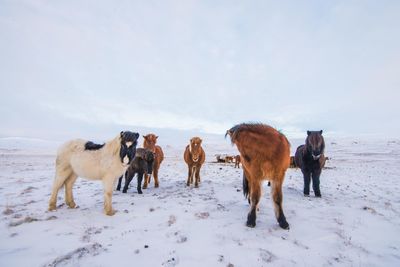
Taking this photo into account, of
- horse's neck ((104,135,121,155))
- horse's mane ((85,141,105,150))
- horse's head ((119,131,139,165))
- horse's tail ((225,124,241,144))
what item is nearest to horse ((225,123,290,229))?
horse's tail ((225,124,241,144))

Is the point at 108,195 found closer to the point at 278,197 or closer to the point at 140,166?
the point at 140,166

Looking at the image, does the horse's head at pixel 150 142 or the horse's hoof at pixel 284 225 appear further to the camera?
the horse's head at pixel 150 142

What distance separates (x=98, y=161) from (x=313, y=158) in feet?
19.7

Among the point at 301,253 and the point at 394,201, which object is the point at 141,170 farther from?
the point at 394,201

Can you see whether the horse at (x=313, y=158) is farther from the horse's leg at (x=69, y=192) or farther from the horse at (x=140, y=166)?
the horse's leg at (x=69, y=192)

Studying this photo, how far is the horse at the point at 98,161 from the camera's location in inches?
193

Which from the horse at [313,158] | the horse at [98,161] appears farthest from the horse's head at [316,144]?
the horse at [98,161]

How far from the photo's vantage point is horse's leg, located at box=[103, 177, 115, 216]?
4819mm

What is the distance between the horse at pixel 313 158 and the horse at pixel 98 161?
16.0 ft

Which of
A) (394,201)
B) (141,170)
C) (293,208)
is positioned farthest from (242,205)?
(394,201)

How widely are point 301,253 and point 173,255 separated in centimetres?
193

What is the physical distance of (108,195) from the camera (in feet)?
16.0

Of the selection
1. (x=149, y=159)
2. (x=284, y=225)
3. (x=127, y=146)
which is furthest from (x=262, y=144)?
(x=149, y=159)

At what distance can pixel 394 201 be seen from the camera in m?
6.20
